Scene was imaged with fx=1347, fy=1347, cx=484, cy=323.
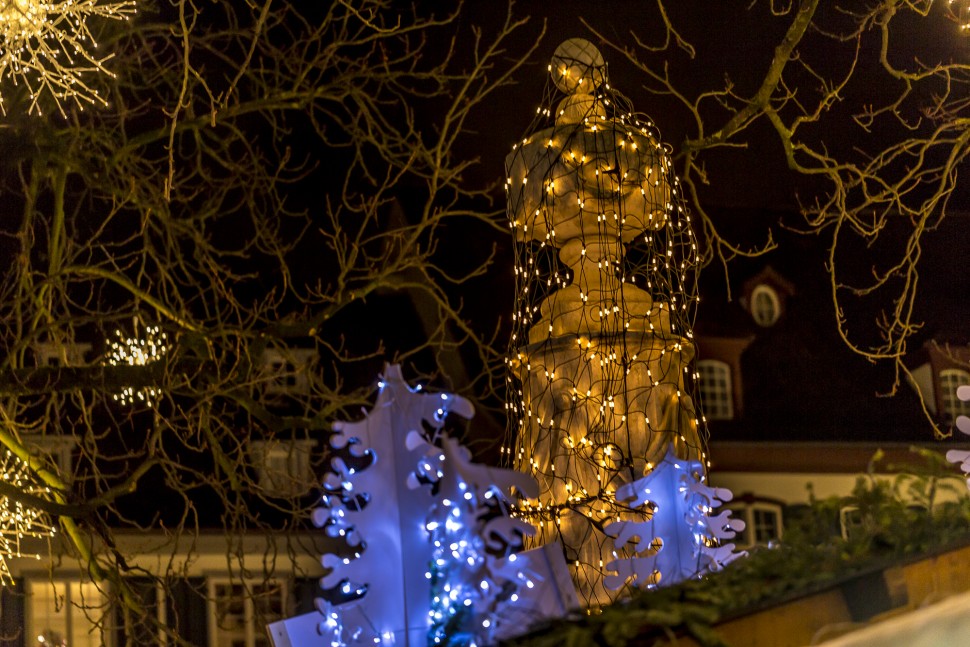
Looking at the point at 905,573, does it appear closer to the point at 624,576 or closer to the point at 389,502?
the point at 389,502

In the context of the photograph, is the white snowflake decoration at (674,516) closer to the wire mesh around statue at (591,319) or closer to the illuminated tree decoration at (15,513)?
the wire mesh around statue at (591,319)

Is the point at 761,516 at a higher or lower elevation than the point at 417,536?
higher

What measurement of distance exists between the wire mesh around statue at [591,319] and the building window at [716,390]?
40.3 ft

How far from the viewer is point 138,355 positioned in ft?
33.8

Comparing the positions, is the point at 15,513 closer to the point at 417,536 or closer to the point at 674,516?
the point at 674,516

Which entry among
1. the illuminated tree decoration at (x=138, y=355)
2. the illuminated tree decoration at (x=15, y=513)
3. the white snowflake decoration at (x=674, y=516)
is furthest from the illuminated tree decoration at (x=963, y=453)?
the illuminated tree decoration at (x=15, y=513)

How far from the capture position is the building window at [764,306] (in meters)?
19.3

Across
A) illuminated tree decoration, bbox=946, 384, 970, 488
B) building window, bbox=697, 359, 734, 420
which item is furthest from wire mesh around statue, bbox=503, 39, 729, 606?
building window, bbox=697, 359, 734, 420

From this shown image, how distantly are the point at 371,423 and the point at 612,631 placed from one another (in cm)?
96

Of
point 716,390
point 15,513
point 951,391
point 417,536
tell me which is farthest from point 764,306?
point 417,536

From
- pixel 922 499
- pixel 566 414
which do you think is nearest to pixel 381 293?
pixel 566 414

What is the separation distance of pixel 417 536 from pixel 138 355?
7.13 metres

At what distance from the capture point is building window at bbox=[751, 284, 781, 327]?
762 inches

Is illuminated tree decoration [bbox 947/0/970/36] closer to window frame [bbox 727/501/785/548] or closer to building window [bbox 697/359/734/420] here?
window frame [bbox 727/501/785/548]
